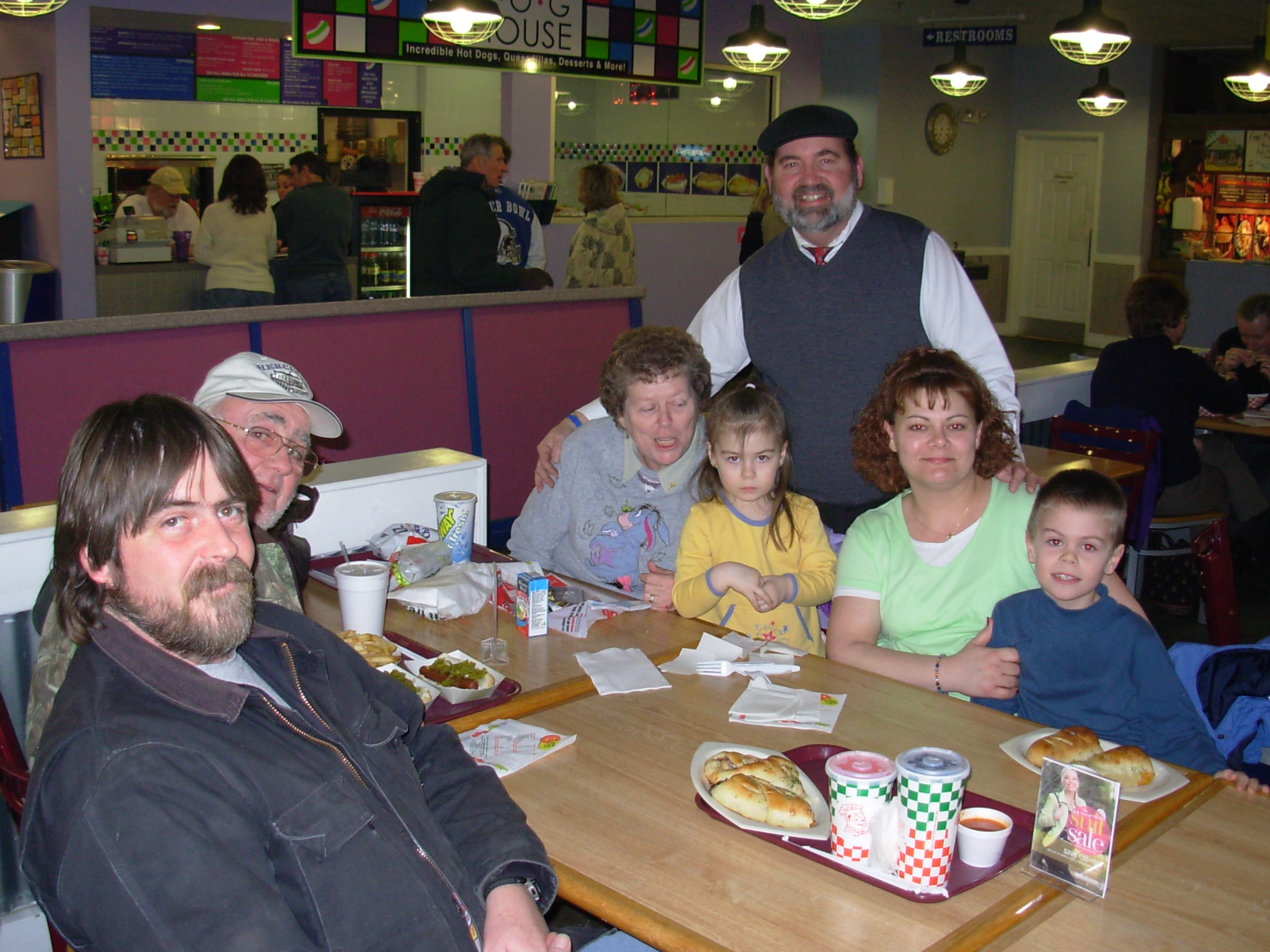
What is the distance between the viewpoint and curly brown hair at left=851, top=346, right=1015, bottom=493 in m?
2.42

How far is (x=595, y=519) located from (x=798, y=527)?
0.52 meters

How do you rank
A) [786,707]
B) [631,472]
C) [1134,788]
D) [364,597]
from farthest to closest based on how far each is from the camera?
[631,472], [364,597], [786,707], [1134,788]

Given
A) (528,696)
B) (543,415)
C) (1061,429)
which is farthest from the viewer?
(543,415)

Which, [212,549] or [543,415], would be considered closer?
[212,549]

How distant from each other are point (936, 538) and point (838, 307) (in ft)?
2.67

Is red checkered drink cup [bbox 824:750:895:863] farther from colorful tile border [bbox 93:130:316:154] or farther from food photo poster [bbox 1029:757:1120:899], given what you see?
colorful tile border [bbox 93:130:316:154]

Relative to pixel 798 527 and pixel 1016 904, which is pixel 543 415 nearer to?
pixel 798 527

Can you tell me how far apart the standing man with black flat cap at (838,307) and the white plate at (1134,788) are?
3.64ft

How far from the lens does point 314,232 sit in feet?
23.5

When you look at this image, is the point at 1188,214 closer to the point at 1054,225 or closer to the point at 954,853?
the point at 1054,225

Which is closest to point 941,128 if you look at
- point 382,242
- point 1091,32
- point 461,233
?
point 1091,32

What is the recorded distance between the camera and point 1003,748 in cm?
196

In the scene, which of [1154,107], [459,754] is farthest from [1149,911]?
[1154,107]

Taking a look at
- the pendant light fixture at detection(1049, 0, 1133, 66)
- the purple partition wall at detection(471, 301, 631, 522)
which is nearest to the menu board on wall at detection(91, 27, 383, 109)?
the purple partition wall at detection(471, 301, 631, 522)
